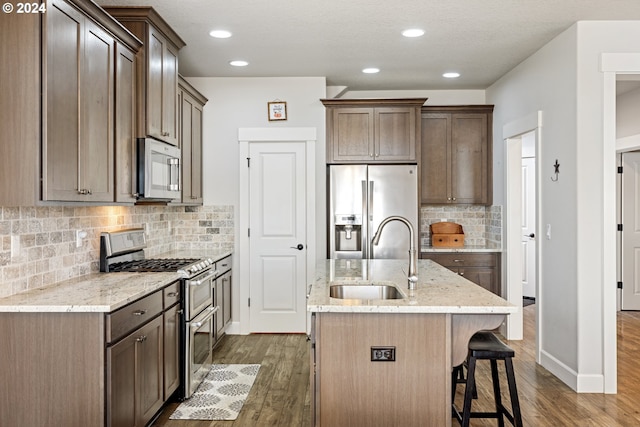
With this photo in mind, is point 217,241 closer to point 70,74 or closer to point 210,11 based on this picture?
point 210,11

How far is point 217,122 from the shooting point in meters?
5.44

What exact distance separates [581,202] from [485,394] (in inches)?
61.4

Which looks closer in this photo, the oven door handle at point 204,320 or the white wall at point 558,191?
the oven door handle at point 204,320

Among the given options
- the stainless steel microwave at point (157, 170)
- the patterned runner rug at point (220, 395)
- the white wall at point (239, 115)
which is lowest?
the patterned runner rug at point (220, 395)

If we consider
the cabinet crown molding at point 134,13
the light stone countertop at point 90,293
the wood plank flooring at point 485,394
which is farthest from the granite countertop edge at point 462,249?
the cabinet crown molding at point 134,13

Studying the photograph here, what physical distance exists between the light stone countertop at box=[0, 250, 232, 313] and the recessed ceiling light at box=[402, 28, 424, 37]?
2.52m

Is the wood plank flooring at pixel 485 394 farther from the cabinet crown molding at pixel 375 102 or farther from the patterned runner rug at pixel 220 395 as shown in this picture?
the cabinet crown molding at pixel 375 102

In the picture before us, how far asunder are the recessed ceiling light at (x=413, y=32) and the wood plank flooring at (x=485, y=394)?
2737 mm

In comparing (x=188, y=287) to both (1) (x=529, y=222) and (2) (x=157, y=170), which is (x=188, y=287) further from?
(1) (x=529, y=222)

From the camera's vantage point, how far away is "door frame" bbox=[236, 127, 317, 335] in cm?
539

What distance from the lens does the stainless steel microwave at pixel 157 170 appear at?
341 cm

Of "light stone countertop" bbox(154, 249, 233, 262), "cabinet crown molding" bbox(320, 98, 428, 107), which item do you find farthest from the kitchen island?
"cabinet crown molding" bbox(320, 98, 428, 107)

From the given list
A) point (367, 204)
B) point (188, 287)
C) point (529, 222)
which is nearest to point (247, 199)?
point (367, 204)

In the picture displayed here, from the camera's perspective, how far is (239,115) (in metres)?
5.43
